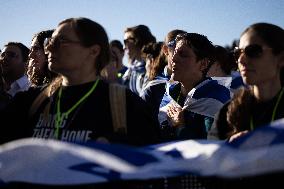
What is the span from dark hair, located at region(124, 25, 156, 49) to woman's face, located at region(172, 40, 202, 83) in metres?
2.96

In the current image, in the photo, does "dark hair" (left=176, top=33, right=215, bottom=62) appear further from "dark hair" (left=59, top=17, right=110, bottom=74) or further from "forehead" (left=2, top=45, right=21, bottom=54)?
"forehead" (left=2, top=45, right=21, bottom=54)

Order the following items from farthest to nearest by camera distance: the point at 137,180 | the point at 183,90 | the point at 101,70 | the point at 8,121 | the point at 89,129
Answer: the point at 183,90 < the point at 101,70 < the point at 8,121 < the point at 89,129 < the point at 137,180

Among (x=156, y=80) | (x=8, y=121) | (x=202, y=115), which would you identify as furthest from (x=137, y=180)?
(x=156, y=80)

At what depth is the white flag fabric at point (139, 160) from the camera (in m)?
2.63

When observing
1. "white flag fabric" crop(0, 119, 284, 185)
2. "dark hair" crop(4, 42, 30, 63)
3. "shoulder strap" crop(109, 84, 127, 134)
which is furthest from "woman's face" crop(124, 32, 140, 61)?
"white flag fabric" crop(0, 119, 284, 185)

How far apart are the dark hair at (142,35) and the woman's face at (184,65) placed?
116 inches

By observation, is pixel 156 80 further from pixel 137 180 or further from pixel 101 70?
pixel 137 180

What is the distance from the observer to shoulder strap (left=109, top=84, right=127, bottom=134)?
3256 millimetres

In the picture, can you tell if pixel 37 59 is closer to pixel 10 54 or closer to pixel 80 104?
pixel 10 54

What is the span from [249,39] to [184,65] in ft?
5.05

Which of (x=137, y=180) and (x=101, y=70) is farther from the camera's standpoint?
(x=101, y=70)

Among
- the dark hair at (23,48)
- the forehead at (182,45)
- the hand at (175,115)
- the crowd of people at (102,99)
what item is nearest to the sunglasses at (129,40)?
the dark hair at (23,48)

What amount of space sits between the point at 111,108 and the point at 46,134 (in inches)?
20.1

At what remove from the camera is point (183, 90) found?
5047 millimetres
